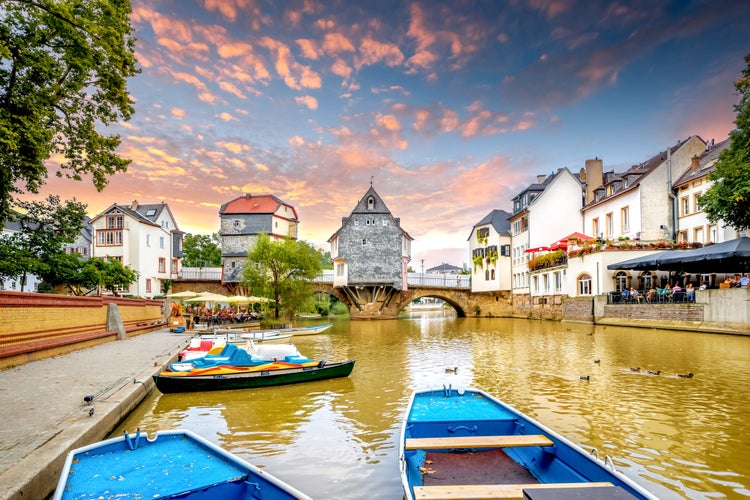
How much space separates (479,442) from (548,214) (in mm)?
44733

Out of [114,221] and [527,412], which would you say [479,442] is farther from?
[114,221]

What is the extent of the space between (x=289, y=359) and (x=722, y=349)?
56.2ft

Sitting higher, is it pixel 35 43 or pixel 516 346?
pixel 35 43

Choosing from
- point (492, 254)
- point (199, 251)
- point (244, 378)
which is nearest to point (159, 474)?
point (244, 378)

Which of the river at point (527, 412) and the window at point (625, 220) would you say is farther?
the window at point (625, 220)

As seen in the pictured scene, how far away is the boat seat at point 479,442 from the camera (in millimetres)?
5496

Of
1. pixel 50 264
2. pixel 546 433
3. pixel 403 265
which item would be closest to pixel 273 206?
pixel 403 265

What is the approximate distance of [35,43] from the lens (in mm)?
11938

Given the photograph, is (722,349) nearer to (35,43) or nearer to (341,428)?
(341,428)

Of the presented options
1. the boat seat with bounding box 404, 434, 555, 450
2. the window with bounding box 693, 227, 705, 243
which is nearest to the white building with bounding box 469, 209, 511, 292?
the window with bounding box 693, 227, 705, 243

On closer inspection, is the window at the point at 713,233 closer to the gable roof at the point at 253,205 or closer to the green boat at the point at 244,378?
the green boat at the point at 244,378

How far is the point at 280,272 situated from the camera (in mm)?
36281

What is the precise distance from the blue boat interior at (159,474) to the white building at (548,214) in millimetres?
44460

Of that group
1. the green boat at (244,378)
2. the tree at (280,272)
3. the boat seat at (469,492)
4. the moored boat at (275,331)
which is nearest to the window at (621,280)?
the moored boat at (275,331)
